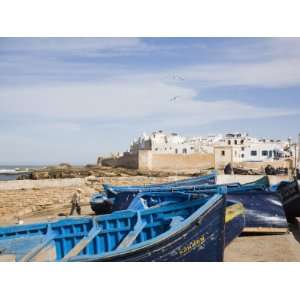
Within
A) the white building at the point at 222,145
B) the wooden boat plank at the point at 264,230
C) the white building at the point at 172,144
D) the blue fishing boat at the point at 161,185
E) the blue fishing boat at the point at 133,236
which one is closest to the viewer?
the blue fishing boat at the point at 133,236

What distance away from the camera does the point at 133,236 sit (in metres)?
6.21

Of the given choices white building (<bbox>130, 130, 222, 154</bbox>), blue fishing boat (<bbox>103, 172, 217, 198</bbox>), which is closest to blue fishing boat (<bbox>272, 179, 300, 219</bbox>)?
blue fishing boat (<bbox>103, 172, 217, 198</bbox>)

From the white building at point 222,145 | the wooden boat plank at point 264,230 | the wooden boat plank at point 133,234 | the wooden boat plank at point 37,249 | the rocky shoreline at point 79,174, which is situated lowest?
the wooden boat plank at point 264,230

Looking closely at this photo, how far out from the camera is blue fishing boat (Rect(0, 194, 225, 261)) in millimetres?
5480

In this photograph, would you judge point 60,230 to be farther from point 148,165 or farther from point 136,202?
point 148,165

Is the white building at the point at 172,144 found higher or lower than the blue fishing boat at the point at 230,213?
higher

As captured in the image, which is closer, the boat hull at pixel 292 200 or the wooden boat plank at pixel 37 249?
the wooden boat plank at pixel 37 249

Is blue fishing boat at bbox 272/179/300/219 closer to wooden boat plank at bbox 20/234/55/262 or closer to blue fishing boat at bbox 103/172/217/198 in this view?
blue fishing boat at bbox 103/172/217/198

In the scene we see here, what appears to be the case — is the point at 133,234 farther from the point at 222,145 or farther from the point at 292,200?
the point at 222,145

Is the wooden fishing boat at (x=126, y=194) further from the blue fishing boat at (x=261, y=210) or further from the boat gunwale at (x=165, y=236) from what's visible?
the boat gunwale at (x=165, y=236)

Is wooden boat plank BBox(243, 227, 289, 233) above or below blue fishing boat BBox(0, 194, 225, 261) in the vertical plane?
below

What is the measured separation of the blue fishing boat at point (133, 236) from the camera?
548cm

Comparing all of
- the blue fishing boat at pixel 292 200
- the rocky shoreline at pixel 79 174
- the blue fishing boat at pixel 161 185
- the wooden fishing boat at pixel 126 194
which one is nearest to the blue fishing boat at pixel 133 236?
the wooden fishing boat at pixel 126 194

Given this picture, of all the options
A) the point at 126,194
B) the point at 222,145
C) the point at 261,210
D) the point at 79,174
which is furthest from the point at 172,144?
the point at 261,210
